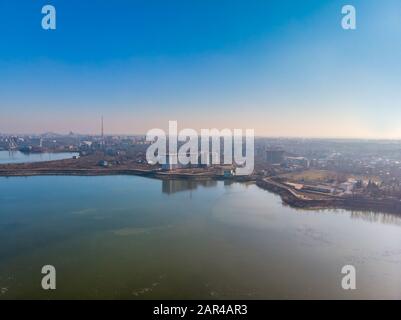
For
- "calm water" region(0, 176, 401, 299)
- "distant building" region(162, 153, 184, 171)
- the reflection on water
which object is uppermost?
"distant building" region(162, 153, 184, 171)

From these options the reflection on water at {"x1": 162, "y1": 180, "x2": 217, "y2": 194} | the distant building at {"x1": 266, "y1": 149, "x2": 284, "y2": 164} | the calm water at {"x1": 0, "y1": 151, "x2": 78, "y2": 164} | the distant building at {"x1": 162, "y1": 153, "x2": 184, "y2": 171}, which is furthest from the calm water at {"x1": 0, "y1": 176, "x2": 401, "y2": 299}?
the calm water at {"x1": 0, "y1": 151, "x2": 78, "y2": 164}

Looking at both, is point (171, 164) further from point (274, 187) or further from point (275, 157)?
point (275, 157)

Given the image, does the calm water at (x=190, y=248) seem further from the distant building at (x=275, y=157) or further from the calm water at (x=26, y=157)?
the calm water at (x=26, y=157)

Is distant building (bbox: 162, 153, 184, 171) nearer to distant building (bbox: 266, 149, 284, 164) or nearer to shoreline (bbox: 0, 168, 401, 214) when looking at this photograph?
shoreline (bbox: 0, 168, 401, 214)

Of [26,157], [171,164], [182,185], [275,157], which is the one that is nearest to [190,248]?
[182,185]

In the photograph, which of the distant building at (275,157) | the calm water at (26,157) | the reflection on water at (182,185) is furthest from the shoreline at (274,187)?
the calm water at (26,157)

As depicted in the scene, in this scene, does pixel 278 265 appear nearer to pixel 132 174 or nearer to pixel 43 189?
pixel 43 189
